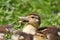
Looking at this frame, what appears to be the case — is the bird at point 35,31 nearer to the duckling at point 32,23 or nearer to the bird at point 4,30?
the duckling at point 32,23

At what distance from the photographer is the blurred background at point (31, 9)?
309 inches

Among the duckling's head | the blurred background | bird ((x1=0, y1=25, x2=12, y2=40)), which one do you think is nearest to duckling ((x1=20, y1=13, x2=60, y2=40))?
the duckling's head

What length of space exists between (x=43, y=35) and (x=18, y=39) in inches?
14.1

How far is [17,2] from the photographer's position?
849cm

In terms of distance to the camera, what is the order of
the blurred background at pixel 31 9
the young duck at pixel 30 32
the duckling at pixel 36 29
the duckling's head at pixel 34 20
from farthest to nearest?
the blurred background at pixel 31 9
the duckling's head at pixel 34 20
the duckling at pixel 36 29
the young duck at pixel 30 32

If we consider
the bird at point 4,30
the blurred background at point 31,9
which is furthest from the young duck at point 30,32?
the blurred background at point 31,9

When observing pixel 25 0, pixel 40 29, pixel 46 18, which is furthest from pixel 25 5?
pixel 40 29

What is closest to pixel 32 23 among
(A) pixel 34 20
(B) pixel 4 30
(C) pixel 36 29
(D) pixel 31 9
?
(A) pixel 34 20

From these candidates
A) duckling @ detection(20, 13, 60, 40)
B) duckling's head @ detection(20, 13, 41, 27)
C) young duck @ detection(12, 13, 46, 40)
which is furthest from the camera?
duckling's head @ detection(20, 13, 41, 27)

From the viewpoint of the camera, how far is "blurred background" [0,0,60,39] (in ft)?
25.7

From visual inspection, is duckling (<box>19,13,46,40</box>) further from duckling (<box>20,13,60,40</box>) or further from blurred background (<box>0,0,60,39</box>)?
blurred background (<box>0,0,60,39</box>)

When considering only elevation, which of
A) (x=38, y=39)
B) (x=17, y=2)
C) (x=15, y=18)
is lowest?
(x=38, y=39)

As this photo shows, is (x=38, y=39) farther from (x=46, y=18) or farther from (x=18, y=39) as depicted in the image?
A: (x=46, y=18)

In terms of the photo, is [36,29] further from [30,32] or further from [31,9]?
[31,9]
